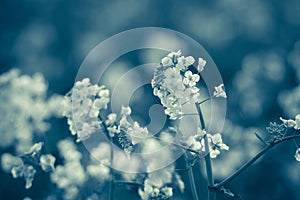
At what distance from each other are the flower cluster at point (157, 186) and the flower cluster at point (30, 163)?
0.73ft

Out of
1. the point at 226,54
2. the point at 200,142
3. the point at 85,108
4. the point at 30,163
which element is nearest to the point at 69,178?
the point at 30,163

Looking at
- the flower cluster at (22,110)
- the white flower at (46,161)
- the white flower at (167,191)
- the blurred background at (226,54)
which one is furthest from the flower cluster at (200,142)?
the blurred background at (226,54)

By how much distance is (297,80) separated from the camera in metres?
2.45

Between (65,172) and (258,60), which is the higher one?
(258,60)

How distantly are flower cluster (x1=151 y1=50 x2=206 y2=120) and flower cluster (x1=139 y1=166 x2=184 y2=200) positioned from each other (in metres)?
0.13

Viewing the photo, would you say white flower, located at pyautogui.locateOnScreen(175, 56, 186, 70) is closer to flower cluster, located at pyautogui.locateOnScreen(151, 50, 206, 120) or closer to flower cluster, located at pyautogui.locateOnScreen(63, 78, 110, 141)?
flower cluster, located at pyautogui.locateOnScreen(151, 50, 206, 120)

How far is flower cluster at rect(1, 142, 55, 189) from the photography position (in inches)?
39.3

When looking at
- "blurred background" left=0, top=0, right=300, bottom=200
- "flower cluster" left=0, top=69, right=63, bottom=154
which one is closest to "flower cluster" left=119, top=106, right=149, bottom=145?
"flower cluster" left=0, top=69, right=63, bottom=154

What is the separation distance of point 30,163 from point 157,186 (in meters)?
0.30

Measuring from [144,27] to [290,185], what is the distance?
1244 millimetres

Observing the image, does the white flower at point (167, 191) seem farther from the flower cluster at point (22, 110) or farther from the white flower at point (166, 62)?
the flower cluster at point (22, 110)

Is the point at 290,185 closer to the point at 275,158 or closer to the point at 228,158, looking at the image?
the point at 275,158

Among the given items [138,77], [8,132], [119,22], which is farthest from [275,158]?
[8,132]

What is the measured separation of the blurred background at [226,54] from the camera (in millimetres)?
2266
